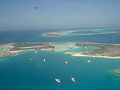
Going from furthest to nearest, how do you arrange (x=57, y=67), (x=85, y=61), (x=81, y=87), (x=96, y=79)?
1. (x=85, y=61)
2. (x=57, y=67)
3. (x=96, y=79)
4. (x=81, y=87)

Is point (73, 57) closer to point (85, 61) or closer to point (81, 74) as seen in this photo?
point (85, 61)

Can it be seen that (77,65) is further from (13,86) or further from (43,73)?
(13,86)

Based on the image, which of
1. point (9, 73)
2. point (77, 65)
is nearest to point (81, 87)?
point (77, 65)

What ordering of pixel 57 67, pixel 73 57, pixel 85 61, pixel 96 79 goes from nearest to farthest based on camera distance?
pixel 96 79 < pixel 57 67 < pixel 85 61 < pixel 73 57

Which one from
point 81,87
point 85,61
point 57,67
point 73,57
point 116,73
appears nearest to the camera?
point 81,87

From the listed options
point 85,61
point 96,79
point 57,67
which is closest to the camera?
point 96,79

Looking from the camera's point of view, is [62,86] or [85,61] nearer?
[62,86]

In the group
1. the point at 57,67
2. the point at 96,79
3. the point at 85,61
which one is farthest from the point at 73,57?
the point at 96,79

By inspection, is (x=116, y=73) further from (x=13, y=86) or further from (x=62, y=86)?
(x=13, y=86)

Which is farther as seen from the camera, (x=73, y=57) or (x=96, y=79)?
(x=73, y=57)
